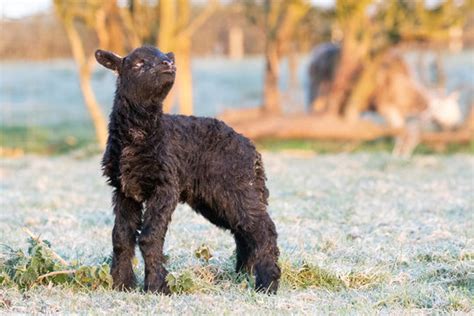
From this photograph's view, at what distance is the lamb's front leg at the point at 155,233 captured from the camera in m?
5.81

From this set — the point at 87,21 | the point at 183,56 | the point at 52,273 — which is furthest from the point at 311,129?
the point at 52,273

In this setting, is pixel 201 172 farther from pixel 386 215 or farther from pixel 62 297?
pixel 386 215

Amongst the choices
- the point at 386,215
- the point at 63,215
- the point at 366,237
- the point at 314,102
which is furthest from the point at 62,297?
the point at 314,102

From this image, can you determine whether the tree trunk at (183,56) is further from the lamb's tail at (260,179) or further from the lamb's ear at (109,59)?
the lamb's ear at (109,59)

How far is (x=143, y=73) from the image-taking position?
5742mm

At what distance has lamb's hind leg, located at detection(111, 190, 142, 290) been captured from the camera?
603 centimetres

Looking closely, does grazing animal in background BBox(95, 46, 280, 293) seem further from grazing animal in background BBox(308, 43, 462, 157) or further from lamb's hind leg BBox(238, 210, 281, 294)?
grazing animal in background BBox(308, 43, 462, 157)

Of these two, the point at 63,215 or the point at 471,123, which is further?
the point at 471,123

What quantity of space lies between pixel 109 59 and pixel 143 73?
1.09 feet

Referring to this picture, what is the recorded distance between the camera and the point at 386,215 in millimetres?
9273

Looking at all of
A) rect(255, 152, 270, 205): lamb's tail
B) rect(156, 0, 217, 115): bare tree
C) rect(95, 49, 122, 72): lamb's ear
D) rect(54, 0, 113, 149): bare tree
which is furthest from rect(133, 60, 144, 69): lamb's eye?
rect(54, 0, 113, 149): bare tree

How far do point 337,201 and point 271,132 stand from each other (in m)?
10.7

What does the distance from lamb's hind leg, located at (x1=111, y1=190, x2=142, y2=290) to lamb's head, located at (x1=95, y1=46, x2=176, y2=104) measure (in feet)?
2.34

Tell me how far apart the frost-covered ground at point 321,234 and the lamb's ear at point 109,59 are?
5.04 ft
